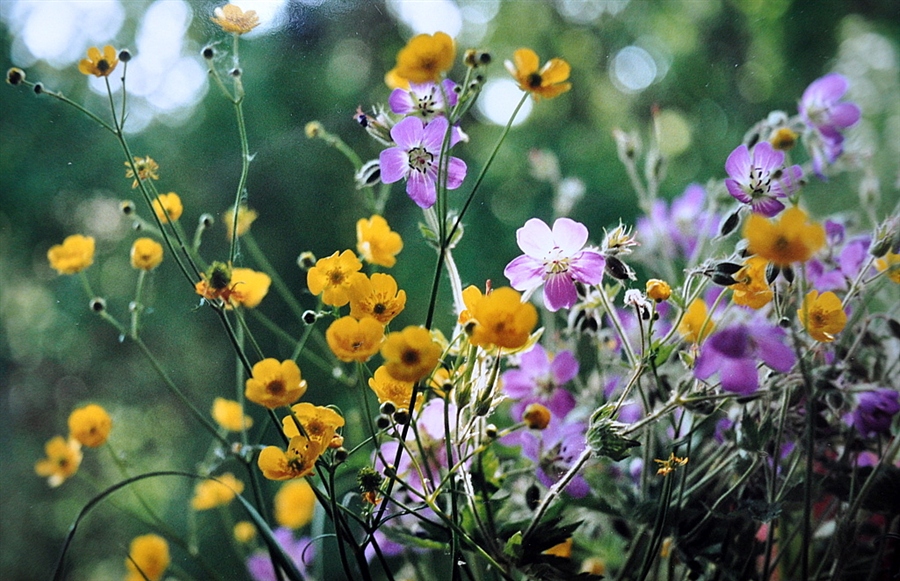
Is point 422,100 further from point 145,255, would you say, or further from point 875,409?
point 875,409

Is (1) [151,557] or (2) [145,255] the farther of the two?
(1) [151,557]

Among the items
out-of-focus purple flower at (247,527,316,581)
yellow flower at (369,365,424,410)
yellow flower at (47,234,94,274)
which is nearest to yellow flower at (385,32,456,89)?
yellow flower at (369,365,424,410)

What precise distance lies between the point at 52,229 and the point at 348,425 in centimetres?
55

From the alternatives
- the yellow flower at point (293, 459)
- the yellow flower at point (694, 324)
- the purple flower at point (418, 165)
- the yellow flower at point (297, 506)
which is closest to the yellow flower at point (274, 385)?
→ the yellow flower at point (293, 459)

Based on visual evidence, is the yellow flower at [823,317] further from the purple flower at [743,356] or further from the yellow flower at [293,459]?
the yellow flower at [293,459]

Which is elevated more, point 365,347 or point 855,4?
point 855,4

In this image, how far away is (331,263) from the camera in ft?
1.34

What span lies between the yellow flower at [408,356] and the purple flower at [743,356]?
15 cm

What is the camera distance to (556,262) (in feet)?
1.40

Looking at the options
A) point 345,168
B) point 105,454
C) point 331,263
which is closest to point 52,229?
point 105,454

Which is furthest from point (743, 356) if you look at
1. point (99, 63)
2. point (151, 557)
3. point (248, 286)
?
point (151, 557)

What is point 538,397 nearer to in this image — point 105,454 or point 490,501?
point 490,501

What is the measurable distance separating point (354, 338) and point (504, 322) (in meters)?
0.07

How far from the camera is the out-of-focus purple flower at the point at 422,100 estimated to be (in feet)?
1.46
